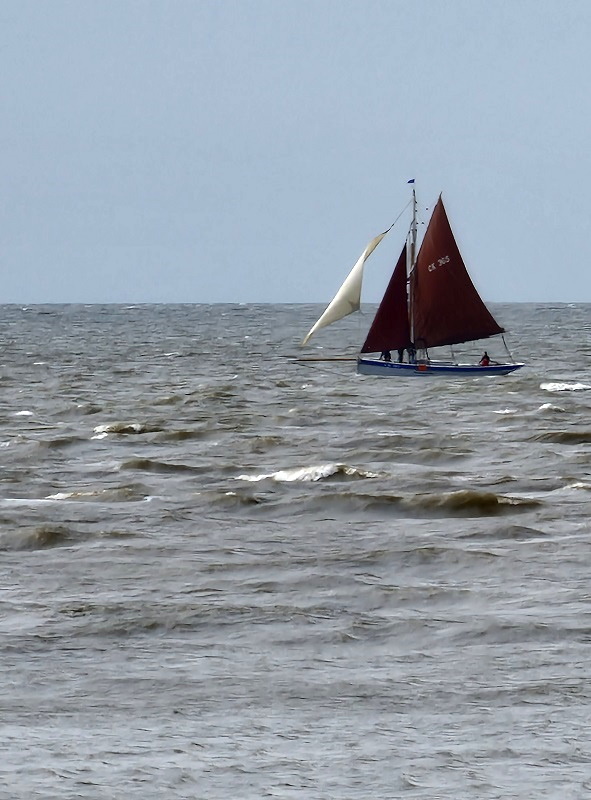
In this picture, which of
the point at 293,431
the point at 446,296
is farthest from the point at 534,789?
the point at 446,296

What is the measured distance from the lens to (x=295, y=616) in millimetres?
14070

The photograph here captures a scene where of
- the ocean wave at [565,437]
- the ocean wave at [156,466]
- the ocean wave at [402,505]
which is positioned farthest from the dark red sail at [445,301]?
the ocean wave at [402,505]

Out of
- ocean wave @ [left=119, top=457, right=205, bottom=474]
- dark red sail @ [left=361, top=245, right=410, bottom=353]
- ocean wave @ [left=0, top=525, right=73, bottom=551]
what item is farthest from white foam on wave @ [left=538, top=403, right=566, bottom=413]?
ocean wave @ [left=0, top=525, right=73, bottom=551]

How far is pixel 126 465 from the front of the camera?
27.6m

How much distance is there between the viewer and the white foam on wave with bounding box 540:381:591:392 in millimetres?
52031

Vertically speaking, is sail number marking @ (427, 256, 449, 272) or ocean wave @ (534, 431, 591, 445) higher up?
sail number marking @ (427, 256, 449, 272)

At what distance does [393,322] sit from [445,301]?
2490 millimetres

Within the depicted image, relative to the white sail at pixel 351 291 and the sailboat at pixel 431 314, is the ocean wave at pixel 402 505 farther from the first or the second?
the white sail at pixel 351 291

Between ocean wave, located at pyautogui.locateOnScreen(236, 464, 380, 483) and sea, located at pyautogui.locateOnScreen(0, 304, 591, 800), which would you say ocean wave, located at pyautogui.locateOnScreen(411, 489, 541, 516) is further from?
ocean wave, located at pyautogui.locateOnScreen(236, 464, 380, 483)

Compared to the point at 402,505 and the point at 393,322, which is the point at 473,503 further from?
the point at 393,322

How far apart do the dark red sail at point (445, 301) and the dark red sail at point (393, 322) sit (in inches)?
18.1

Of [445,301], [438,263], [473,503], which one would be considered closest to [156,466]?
[473,503]

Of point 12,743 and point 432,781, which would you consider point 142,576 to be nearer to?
point 12,743

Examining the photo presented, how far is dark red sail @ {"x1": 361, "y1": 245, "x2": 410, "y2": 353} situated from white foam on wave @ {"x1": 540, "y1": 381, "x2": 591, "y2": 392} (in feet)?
26.6
